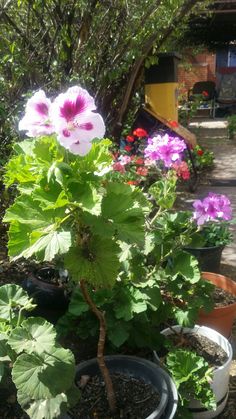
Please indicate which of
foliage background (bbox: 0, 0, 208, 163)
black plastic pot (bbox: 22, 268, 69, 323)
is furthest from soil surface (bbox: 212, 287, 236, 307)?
foliage background (bbox: 0, 0, 208, 163)

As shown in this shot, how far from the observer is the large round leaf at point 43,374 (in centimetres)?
139

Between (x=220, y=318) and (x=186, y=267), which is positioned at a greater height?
(x=186, y=267)

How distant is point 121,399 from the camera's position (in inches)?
71.5

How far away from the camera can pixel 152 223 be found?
2.26 meters

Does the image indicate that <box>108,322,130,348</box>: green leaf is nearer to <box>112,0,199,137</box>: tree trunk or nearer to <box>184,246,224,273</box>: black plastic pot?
<box>184,246,224,273</box>: black plastic pot

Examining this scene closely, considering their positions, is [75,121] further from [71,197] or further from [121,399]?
[121,399]

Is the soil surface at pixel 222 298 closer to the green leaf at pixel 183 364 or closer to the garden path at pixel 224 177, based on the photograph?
the garden path at pixel 224 177

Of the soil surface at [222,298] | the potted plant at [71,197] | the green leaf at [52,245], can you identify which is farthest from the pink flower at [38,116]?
the soil surface at [222,298]

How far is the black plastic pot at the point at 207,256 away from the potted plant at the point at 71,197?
6.04 ft

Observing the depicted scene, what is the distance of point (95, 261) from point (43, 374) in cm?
40

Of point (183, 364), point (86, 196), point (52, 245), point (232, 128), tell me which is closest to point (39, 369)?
point (52, 245)

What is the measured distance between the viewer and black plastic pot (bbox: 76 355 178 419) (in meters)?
1.70

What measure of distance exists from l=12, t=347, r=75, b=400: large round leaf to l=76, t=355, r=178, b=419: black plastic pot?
403 millimetres

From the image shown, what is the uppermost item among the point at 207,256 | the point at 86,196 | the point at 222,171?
the point at 86,196
